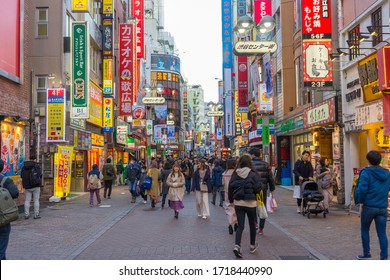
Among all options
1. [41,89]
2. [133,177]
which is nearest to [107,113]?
[41,89]

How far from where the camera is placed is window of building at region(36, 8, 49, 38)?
21.8 metres

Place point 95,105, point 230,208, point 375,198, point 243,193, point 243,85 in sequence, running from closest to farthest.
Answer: point 375,198, point 243,193, point 230,208, point 95,105, point 243,85

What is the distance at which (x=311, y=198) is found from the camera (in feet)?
46.0

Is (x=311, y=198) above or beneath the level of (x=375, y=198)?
beneath

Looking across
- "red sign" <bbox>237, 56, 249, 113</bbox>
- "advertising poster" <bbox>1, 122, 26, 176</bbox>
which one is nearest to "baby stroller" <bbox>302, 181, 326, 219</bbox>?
"advertising poster" <bbox>1, 122, 26, 176</bbox>

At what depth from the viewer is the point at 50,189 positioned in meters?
21.0

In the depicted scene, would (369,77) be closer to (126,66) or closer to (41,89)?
(41,89)

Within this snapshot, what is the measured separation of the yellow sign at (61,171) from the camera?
20.3 meters

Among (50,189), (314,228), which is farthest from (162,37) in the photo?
(314,228)

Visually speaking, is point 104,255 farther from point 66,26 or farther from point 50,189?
point 66,26

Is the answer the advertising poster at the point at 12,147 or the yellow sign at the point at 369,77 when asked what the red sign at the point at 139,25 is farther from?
the yellow sign at the point at 369,77

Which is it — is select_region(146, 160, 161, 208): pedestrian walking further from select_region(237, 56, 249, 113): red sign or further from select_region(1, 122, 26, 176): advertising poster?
select_region(237, 56, 249, 113): red sign

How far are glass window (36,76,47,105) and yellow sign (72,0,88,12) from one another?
351cm

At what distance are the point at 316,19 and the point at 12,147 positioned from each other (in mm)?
11850
